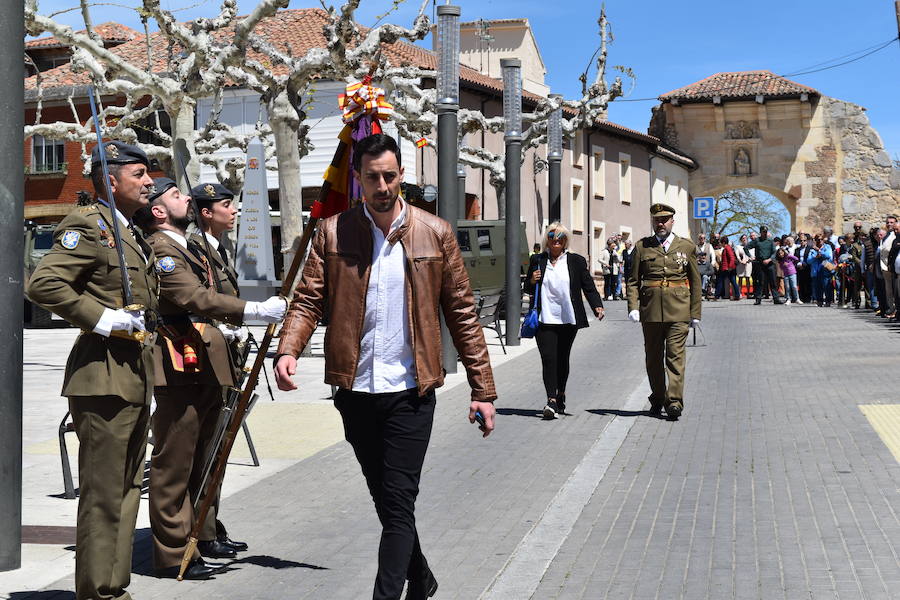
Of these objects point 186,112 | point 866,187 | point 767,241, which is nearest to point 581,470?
point 186,112

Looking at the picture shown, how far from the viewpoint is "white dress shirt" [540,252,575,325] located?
1180 centimetres

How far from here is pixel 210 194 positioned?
648cm

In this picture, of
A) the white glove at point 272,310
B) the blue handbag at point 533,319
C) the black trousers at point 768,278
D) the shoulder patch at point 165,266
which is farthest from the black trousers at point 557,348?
the black trousers at point 768,278

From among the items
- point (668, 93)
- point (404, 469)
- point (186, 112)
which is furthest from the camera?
point (668, 93)

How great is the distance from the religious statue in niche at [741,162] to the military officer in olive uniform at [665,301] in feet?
149

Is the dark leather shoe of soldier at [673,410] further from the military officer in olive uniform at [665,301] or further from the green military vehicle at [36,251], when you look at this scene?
the green military vehicle at [36,251]

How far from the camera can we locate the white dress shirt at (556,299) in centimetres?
1180

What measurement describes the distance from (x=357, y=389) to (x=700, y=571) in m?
2.02

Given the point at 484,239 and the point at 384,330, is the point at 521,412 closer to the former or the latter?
the point at 384,330

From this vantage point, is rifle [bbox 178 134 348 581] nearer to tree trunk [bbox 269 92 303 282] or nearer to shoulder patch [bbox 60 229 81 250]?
shoulder patch [bbox 60 229 81 250]

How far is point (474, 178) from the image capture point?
44.2 meters

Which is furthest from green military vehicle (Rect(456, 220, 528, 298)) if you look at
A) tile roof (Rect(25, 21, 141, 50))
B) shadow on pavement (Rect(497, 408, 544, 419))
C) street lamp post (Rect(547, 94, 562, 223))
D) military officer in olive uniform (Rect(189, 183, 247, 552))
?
tile roof (Rect(25, 21, 141, 50))

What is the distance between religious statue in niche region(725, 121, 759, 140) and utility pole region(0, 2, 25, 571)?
5211 cm

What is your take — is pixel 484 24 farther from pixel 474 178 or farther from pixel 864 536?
pixel 864 536
